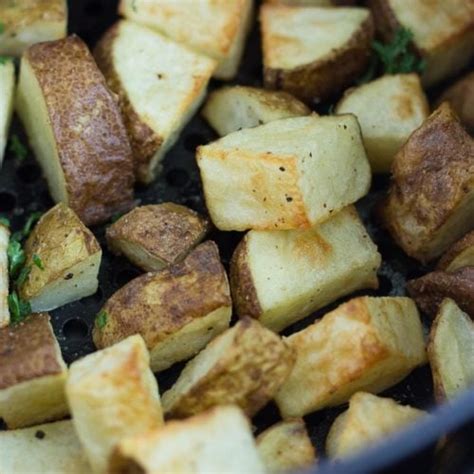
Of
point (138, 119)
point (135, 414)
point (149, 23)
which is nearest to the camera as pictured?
point (135, 414)

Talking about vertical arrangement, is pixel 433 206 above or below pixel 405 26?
below

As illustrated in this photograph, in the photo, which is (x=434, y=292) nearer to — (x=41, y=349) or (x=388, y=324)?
(x=388, y=324)

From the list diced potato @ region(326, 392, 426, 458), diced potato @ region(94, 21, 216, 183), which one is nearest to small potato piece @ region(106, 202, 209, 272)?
diced potato @ region(94, 21, 216, 183)

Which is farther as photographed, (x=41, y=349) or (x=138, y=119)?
(x=138, y=119)

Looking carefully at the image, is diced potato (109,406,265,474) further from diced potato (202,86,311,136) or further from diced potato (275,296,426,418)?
diced potato (202,86,311,136)

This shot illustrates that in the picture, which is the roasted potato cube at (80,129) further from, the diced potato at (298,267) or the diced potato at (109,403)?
the diced potato at (109,403)

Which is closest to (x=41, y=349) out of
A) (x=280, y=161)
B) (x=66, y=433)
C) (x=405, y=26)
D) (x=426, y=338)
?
(x=66, y=433)

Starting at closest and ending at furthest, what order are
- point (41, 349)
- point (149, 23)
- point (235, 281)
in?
1. point (41, 349)
2. point (235, 281)
3. point (149, 23)

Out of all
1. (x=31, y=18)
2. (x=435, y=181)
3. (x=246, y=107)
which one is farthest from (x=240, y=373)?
(x=31, y=18)
